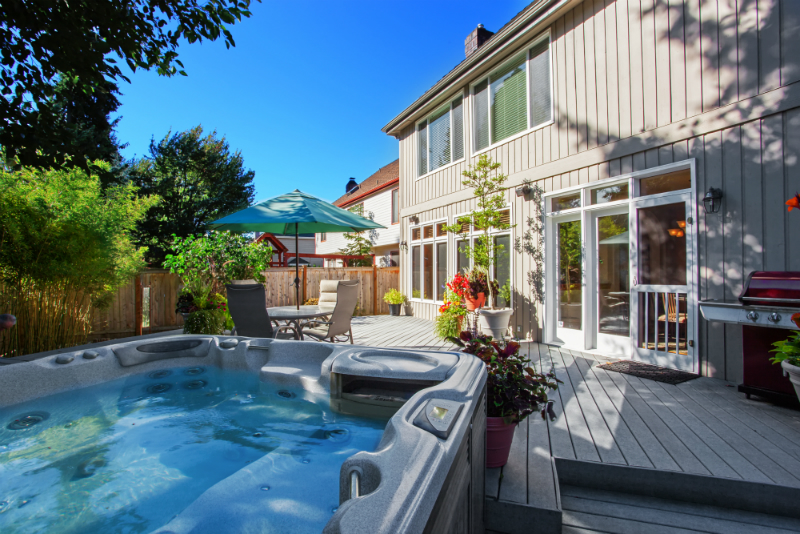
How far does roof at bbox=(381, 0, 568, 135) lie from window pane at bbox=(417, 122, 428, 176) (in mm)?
390

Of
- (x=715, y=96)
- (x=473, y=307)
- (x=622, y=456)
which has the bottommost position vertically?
(x=622, y=456)

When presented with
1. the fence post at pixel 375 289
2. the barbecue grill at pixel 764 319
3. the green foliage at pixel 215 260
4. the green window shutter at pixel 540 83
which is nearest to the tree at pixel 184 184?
the fence post at pixel 375 289

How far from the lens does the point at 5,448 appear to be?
2.01 metres

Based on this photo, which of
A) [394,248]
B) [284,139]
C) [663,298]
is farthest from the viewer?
[284,139]

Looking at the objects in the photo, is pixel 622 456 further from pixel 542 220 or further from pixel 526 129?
pixel 526 129

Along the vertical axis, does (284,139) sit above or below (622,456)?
above

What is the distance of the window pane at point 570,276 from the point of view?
480 cm

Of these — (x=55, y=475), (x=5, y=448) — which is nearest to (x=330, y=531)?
(x=55, y=475)

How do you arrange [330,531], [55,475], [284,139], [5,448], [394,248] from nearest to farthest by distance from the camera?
[330,531]
[55,475]
[5,448]
[394,248]
[284,139]

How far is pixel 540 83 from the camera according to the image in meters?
5.37

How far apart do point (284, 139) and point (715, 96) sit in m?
18.1

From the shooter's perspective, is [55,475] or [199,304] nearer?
[55,475]

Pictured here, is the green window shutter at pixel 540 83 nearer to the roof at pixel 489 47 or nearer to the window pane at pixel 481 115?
the roof at pixel 489 47

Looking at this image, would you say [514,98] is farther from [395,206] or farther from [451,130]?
[395,206]
